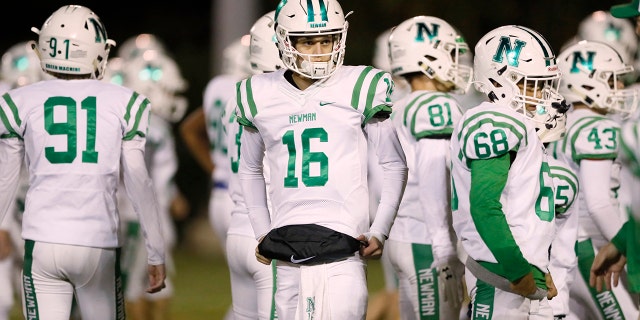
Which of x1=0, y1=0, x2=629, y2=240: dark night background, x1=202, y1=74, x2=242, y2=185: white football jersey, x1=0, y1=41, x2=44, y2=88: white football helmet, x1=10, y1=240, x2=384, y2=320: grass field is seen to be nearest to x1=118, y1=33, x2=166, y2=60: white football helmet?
x1=0, y1=41, x2=44, y2=88: white football helmet

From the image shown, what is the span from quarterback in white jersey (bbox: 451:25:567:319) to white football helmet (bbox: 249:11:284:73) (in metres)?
1.76

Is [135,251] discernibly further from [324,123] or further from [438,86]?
[324,123]

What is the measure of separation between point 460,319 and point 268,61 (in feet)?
6.22

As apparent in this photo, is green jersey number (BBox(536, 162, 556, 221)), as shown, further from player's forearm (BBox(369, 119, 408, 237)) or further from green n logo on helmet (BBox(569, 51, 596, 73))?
green n logo on helmet (BBox(569, 51, 596, 73))

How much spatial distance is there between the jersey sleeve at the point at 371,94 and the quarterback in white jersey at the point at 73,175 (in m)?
1.43

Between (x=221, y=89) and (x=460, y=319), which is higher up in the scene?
(x=221, y=89)

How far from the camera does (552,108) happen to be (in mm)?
6199

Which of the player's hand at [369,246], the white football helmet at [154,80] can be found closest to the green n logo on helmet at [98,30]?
the player's hand at [369,246]

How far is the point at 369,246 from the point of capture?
6.10 meters

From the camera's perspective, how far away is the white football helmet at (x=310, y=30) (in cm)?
616

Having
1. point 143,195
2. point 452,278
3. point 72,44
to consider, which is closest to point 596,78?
point 452,278

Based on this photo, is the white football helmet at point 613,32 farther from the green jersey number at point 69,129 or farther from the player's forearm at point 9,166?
the player's forearm at point 9,166

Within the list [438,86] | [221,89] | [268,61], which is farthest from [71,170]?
[221,89]

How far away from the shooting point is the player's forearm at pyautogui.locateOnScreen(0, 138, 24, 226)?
693 cm
